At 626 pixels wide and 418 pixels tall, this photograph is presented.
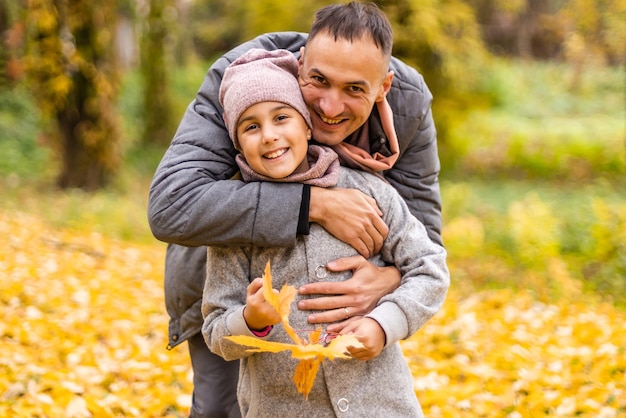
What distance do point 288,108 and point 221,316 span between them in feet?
2.09

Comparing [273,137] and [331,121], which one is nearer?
[273,137]

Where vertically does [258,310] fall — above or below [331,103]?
below

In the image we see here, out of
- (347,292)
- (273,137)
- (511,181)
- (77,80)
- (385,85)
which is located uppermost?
(385,85)

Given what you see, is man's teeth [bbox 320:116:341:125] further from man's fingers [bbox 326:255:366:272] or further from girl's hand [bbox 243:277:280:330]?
girl's hand [bbox 243:277:280:330]

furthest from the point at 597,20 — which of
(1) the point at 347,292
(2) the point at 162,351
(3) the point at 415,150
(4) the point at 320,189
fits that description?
(1) the point at 347,292

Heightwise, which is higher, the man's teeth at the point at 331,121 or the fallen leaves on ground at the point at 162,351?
the man's teeth at the point at 331,121

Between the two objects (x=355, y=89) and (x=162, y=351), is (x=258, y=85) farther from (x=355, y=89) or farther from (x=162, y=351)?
(x=162, y=351)

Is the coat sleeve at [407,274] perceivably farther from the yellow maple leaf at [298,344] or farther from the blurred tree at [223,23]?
the blurred tree at [223,23]

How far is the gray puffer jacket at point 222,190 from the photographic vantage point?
2.06 m

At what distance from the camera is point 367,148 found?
233cm

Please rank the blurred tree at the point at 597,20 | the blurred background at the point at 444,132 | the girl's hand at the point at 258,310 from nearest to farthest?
1. the girl's hand at the point at 258,310
2. the blurred background at the point at 444,132
3. the blurred tree at the point at 597,20

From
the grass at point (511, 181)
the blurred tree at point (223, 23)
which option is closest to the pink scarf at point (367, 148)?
the grass at point (511, 181)

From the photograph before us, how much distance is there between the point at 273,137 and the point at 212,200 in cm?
28

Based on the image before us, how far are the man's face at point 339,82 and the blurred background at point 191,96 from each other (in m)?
2.24
